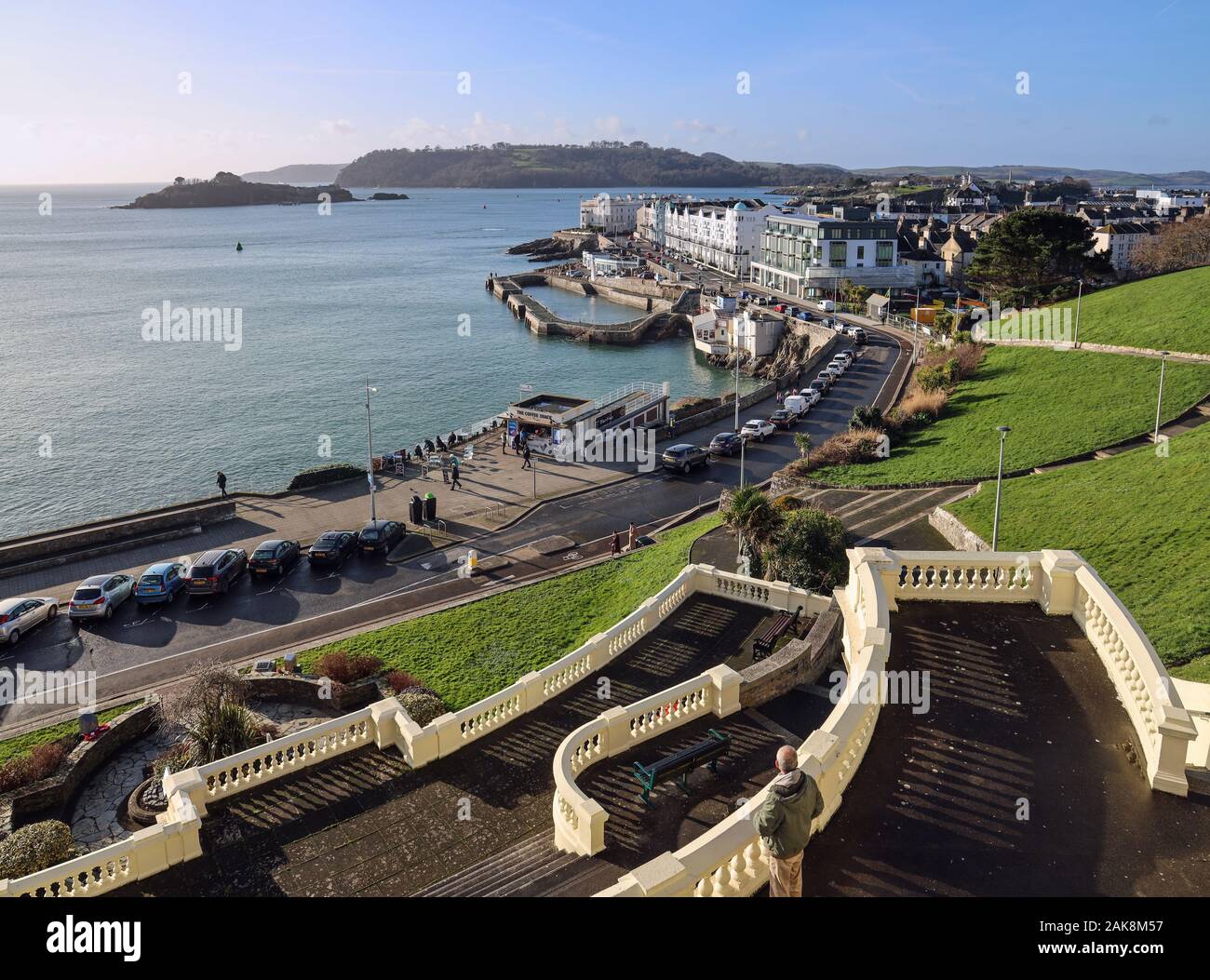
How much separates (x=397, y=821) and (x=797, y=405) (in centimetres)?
3822

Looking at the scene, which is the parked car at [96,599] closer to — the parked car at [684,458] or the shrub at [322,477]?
the shrub at [322,477]

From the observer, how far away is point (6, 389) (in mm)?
69312

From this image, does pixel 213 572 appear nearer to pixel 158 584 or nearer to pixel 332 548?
pixel 158 584

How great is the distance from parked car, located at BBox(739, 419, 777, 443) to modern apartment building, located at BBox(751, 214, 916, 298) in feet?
156

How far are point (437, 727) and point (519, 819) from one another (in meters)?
2.41

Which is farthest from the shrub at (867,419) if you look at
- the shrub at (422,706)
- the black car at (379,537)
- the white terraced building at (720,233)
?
the white terraced building at (720,233)

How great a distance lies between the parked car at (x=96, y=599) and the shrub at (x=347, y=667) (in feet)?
29.5

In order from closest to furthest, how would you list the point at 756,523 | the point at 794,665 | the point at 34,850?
1. the point at 34,850
2. the point at 794,665
3. the point at 756,523

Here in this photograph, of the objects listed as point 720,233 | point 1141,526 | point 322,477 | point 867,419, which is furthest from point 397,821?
point 720,233

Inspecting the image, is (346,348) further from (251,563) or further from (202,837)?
(202,837)

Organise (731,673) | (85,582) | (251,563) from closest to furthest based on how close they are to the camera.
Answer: (731,673)
(85,582)
(251,563)

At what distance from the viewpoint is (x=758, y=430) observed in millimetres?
43219

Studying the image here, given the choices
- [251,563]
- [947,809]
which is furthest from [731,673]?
[251,563]

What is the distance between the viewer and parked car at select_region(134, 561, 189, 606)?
25.9 metres
